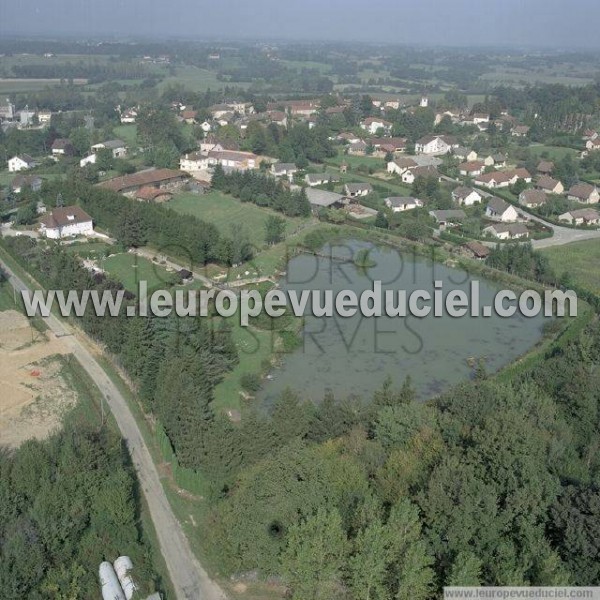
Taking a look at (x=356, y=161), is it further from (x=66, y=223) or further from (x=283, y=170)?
(x=66, y=223)

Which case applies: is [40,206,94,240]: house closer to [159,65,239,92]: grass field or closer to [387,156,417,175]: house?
[387,156,417,175]: house

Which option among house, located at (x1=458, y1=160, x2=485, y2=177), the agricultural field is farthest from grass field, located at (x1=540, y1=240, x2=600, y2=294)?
the agricultural field

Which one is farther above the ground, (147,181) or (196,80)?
(196,80)

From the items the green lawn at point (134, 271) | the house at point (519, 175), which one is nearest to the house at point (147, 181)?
the green lawn at point (134, 271)

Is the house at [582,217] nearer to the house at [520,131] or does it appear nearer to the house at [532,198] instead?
the house at [532,198]

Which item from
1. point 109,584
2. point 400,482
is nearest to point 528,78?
point 400,482
